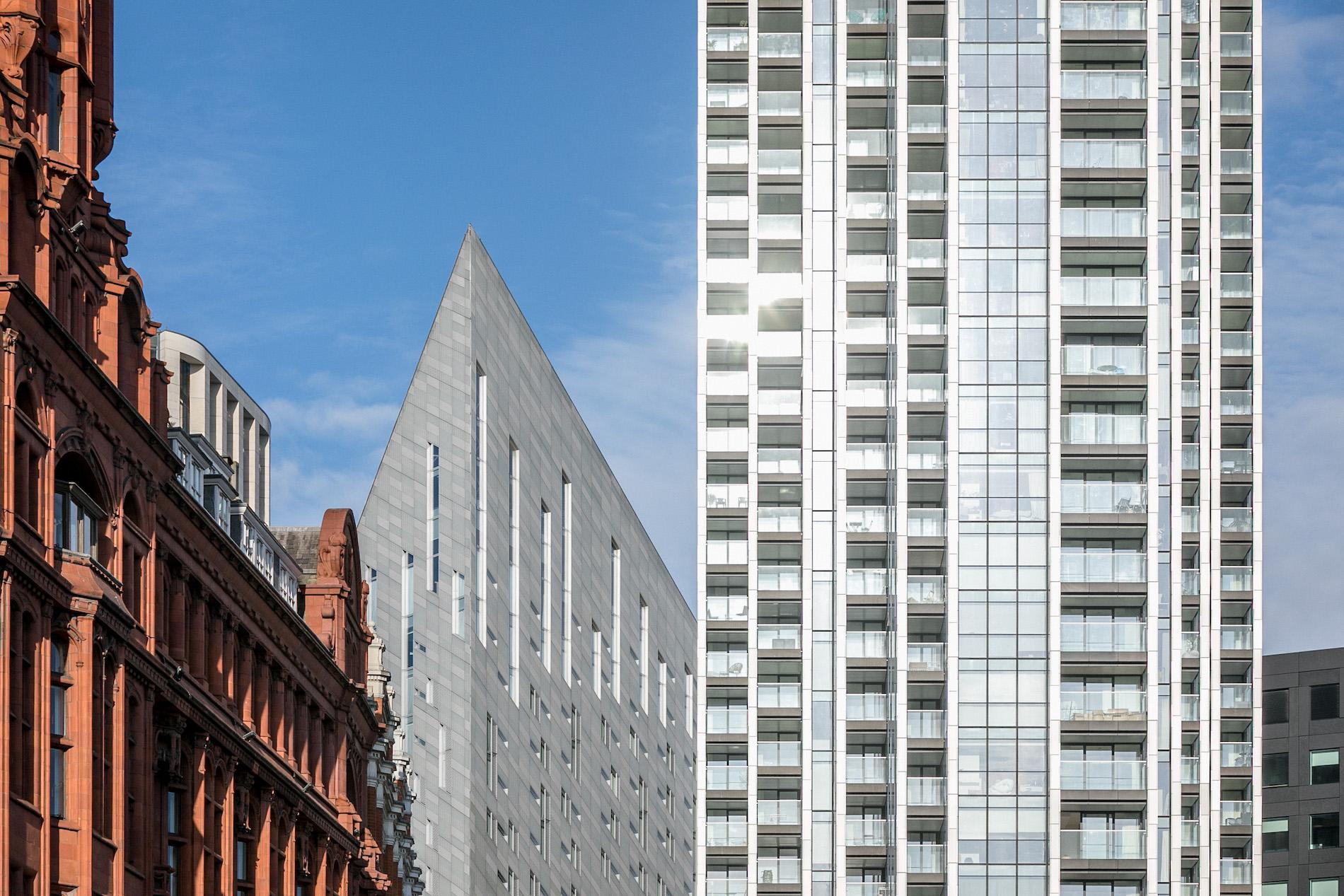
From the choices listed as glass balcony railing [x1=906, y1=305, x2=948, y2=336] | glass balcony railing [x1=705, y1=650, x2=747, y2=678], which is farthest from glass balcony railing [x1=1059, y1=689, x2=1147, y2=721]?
glass balcony railing [x1=906, y1=305, x2=948, y2=336]

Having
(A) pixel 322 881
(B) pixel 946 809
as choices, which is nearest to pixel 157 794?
(A) pixel 322 881

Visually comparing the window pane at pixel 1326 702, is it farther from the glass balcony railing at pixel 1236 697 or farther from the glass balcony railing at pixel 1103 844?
the glass balcony railing at pixel 1103 844

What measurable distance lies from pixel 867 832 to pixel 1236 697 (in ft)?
66.2

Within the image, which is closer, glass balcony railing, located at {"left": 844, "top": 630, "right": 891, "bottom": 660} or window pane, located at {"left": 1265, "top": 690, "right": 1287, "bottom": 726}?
glass balcony railing, located at {"left": 844, "top": 630, "right": 891, "bottom": 660}

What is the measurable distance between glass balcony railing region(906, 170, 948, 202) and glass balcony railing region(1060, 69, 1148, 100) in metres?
8.05

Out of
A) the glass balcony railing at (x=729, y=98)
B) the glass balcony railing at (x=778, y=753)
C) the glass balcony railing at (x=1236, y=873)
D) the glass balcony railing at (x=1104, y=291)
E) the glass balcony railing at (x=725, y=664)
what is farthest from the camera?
the glass balcony railing at (x=729, y=98)

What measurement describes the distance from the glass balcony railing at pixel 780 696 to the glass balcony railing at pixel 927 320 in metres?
19.6

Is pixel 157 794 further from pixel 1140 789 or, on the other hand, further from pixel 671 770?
pixel 671 770

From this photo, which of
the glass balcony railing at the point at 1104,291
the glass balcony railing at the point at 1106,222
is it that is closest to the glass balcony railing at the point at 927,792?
the glass balcony railing at the point at 1104,291

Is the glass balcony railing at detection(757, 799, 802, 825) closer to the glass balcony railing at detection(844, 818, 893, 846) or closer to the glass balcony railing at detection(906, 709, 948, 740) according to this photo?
the glass balcony railing at detection(844, 818, 893, 846)

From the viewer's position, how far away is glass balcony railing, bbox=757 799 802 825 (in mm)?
117062

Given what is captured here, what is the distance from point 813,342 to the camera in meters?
122

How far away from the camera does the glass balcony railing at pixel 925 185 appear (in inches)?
4818

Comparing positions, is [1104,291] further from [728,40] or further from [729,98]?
[728,40]
